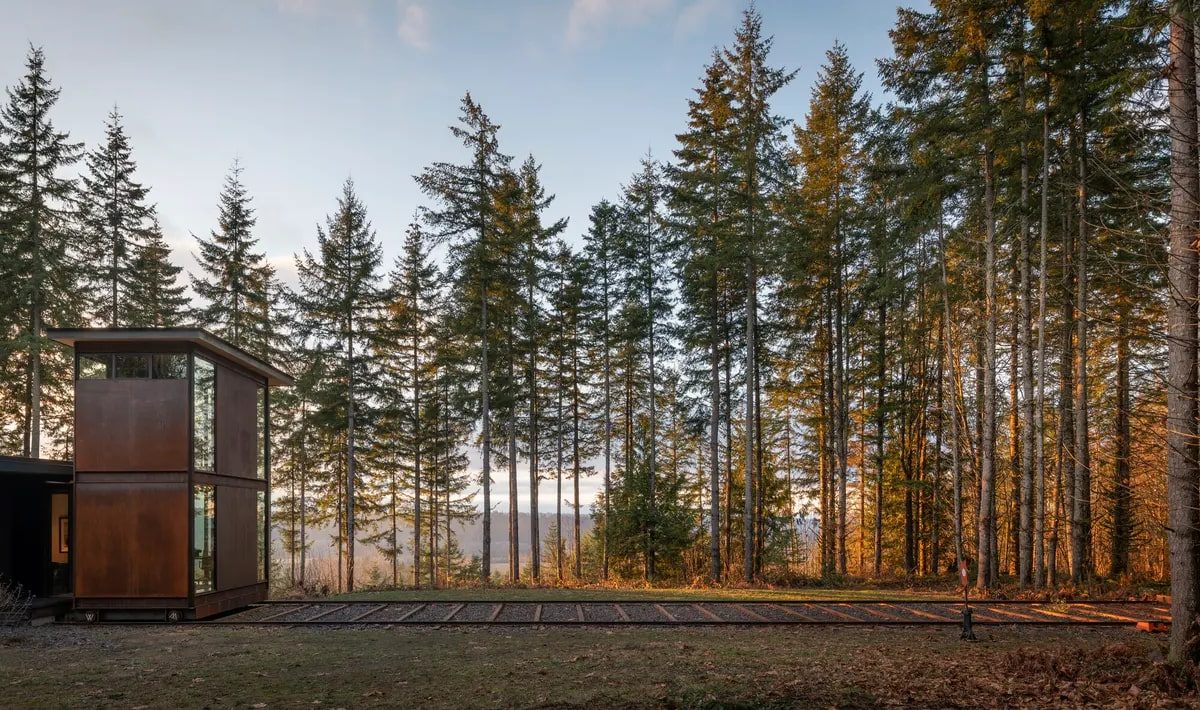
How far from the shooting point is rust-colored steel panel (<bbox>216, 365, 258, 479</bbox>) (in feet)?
46.2

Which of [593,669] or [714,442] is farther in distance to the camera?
[714,442]

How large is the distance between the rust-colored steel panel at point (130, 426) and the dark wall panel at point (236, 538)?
146 centimetres

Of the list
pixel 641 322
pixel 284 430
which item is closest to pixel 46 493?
pixel 284 430

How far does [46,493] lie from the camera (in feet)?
48.5

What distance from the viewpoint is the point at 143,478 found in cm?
1270

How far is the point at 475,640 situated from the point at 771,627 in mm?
5030

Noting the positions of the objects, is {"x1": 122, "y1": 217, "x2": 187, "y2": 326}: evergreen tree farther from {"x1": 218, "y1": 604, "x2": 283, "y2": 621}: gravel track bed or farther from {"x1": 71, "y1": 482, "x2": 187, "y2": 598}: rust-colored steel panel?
{"x1": 218, "y1": 604, "x2": 283, "y2": 621}: gravel track bed

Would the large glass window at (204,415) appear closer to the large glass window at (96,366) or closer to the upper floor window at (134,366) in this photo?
the upper floor window at (134,366)

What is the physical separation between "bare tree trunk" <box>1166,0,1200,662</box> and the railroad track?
3.79 meters

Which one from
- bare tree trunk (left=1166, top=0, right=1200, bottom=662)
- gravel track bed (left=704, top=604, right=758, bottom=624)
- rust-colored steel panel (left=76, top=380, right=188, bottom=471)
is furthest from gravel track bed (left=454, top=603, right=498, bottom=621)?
bare tree trunk (left=1166, top=0, right=1200, bottom=662)

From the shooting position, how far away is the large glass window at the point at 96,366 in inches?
508

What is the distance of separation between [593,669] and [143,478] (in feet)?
33.3

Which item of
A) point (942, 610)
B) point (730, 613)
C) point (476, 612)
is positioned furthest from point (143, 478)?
point (942, 610)

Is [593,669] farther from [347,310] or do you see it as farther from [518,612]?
[347,310]
